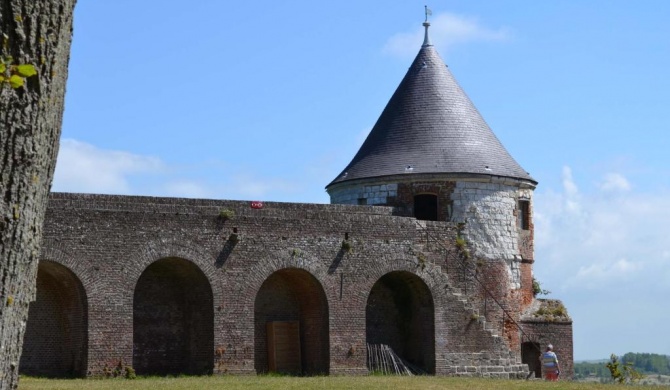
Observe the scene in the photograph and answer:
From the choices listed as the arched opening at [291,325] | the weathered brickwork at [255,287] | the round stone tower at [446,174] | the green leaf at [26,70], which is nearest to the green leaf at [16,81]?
the green leaf at [26,70]

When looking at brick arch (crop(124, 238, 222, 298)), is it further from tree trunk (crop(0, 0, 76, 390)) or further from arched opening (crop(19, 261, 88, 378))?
tree trunk (crop(0, 0, 76, 390))

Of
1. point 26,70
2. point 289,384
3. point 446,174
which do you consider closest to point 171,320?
point 289,384

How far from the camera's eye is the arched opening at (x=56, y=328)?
2464 centimetres

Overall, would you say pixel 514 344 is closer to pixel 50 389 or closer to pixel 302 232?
pixel 302 232

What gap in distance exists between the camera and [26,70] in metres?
4.69

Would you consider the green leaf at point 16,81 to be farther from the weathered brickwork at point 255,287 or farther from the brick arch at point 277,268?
the brick arch at point 277,268

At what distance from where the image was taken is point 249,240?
26156 mm

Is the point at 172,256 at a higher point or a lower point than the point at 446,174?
lower

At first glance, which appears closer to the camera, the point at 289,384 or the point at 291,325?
the point at 289,384

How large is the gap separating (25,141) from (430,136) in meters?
26.5

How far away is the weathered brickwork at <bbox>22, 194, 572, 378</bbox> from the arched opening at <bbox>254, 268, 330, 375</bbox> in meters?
0.04

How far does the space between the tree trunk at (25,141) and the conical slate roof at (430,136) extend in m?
25.2

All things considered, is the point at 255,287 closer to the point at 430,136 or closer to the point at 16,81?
the point at 430,136

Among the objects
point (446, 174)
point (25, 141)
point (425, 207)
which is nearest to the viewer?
point (25, 141)
